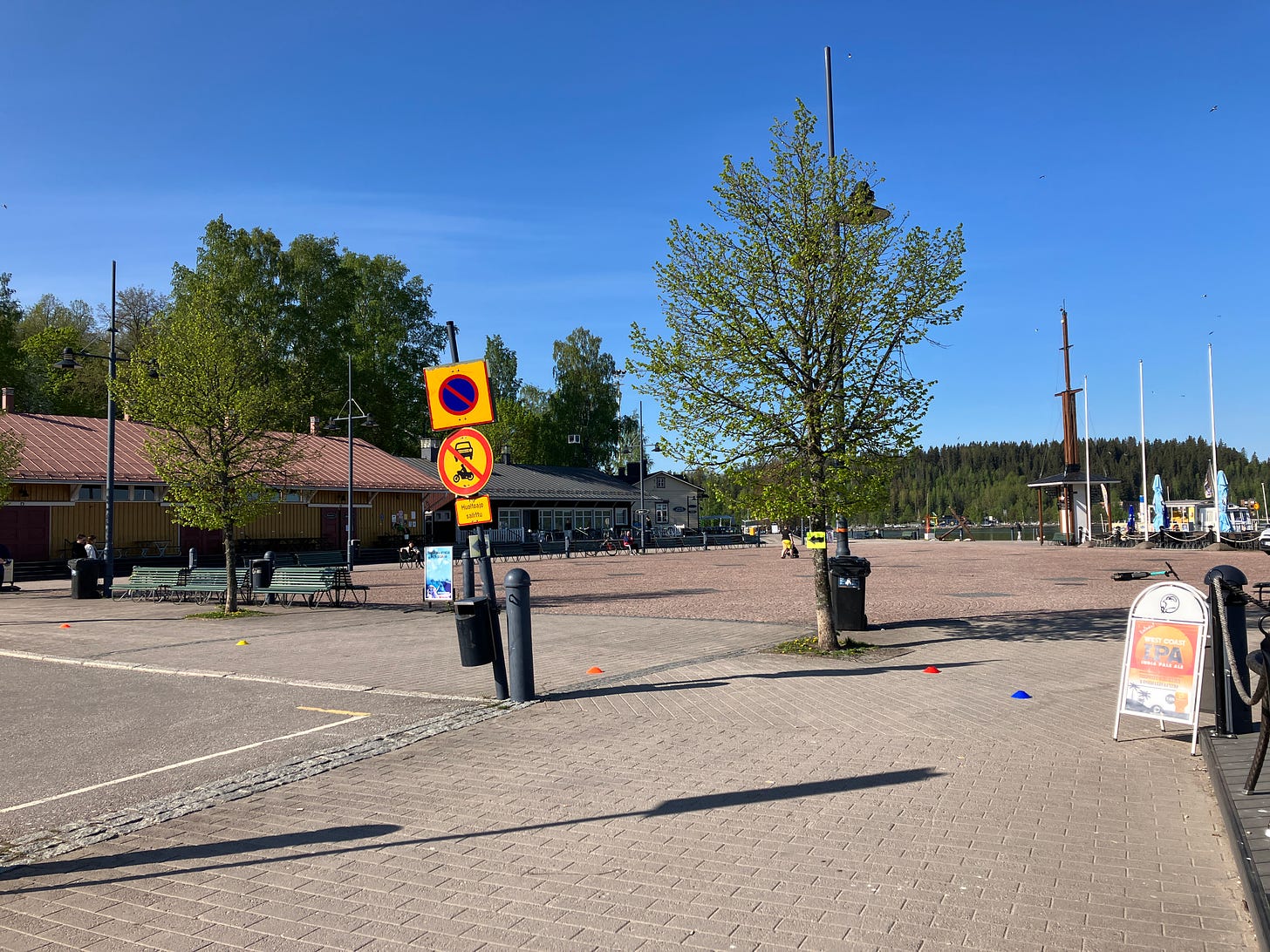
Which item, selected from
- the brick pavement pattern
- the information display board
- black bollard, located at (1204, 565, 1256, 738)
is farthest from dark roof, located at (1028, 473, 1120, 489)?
black bollard, located at (1204, 565, 1256, 738)

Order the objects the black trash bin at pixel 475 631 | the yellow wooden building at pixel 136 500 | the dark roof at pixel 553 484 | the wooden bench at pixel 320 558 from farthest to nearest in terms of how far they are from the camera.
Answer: the dark roof at pixel 553 484, the yellow wooden building at pixel 136 500, the wooden bench at pixel 320 558, the black trash bin at pixel 475 631

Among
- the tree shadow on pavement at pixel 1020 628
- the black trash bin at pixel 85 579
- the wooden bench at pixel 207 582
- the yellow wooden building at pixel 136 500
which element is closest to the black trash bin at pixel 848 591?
the tree shadow on pavement at pixel 1020 628

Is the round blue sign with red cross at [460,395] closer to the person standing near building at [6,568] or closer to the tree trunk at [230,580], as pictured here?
the tree trunk at [230,580]

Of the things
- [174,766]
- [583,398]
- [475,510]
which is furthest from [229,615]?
[583,398]

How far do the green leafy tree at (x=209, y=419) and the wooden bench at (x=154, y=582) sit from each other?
3.04 m

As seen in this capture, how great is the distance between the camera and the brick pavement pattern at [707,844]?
12.7ft

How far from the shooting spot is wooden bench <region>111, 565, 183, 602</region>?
21.0 meters

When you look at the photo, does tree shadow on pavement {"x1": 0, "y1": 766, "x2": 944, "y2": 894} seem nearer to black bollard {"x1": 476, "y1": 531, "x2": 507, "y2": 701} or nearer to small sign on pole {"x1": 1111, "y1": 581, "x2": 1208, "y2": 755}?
small sign on pole {"x1": 1111, "y1": 581, "x2": 1208, "y2": 755}

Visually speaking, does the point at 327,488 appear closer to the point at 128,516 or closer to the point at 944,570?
the point at 128,516

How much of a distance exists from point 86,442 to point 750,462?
34.0 meters

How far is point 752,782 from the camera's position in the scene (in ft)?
19.4

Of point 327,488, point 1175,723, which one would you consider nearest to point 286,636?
point 1175,723

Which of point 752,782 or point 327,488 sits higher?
point 327,488

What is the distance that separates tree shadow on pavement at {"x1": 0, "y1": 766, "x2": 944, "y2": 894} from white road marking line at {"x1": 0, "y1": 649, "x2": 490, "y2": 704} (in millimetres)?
3558
